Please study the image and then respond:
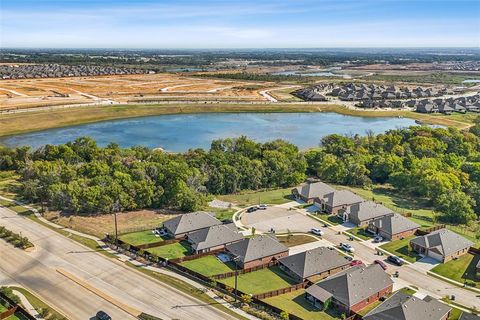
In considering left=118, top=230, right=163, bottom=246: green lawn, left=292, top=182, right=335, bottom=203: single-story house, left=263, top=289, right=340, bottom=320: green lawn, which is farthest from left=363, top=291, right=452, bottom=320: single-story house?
left=292, top=182, right=335, bottom=203: single-story house

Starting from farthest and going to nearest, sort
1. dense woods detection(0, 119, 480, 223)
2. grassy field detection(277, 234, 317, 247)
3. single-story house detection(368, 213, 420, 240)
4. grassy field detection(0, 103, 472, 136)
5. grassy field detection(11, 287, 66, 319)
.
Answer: grassy field detection(0, 103, 472, 136), dense woods detection(0, 119, 480, 223), single-story house detection(368, 213, 420, 240), grassy field detection(277, 234, 317, 247), grassy field detection(11, 287, 66, 319)

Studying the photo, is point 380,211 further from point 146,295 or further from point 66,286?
point 66,286

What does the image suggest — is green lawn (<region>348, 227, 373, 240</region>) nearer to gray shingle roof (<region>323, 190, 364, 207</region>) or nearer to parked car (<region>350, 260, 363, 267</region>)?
gray shingle roof (<region>323, 190, 364, 207</region>)

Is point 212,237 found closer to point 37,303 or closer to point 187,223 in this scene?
point 187,223

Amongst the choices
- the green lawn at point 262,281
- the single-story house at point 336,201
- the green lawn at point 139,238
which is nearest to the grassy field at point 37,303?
the green lawn at point 139,238

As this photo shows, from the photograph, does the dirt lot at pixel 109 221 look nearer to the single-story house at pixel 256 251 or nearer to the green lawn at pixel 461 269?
the single-story house at pixel 256 251

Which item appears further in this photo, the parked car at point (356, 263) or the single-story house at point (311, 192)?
the single-story house at point (311, 192)

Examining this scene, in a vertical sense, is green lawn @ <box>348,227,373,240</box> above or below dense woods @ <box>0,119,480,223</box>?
below

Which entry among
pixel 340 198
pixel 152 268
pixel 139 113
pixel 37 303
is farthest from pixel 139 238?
pixel 139 113
